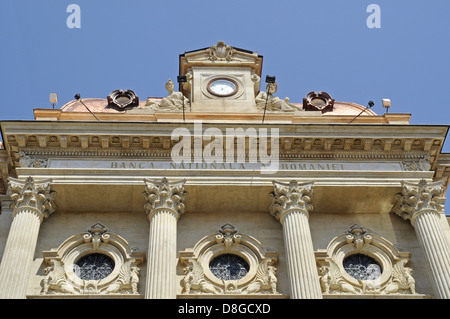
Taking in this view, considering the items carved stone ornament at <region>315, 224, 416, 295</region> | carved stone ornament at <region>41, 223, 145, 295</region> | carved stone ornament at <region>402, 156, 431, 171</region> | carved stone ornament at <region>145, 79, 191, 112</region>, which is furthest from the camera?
carved stone ornament at <region>145, 79, 191, 112</region>

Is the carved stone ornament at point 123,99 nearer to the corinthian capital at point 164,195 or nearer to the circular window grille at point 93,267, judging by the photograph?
the corinthian capital at point 164,195

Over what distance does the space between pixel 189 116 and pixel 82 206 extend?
231 inches

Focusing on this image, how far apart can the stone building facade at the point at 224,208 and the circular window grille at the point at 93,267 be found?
0.04 metres

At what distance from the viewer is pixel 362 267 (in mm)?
26062

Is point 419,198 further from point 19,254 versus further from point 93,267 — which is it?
point 19,254

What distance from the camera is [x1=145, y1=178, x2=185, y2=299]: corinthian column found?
23.4 m

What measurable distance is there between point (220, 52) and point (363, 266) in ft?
41.4

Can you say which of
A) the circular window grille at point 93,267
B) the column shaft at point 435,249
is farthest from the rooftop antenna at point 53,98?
the column shaft at point 435,249

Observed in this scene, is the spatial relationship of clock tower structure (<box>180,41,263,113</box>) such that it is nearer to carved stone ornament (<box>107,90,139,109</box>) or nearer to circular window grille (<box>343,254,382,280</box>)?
carved stone ornament (<box>107,90,139,109</box>)

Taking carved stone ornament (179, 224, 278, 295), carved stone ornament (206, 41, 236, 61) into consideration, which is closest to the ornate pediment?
carved stone ornament (206, 41, 236, 61)

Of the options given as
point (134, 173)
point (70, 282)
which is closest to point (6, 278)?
point (70, 282)

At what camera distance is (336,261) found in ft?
84.8

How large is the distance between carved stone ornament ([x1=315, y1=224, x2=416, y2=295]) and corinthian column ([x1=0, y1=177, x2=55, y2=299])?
31.4ft

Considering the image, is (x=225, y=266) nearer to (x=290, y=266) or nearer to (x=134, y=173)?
(x=290, y=266)
